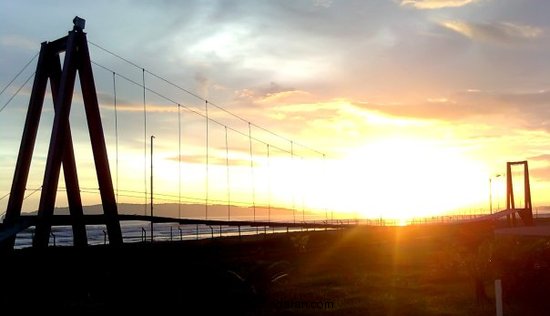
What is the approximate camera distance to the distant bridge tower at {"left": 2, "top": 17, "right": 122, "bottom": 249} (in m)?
26.3

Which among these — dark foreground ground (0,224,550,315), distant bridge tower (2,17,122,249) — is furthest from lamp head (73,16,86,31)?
dark foreground ground (0,224,550,315)

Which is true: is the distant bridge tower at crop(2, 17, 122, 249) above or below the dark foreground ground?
above

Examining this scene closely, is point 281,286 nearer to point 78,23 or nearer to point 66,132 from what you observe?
point 66,132

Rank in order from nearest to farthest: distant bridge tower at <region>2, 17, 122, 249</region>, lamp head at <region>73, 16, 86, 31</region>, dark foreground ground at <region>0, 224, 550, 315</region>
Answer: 1. dark foreground ground at <region>0, 224, 550, 315</region>
2. distant bridge tower at <region>2, 17, 122, 249</region>
3. lamp head at <region>73, 16, 86, 31</region>

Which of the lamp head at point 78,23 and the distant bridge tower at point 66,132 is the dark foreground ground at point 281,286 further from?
the lamp head at point 78,23

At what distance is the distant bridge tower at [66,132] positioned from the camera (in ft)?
86.2

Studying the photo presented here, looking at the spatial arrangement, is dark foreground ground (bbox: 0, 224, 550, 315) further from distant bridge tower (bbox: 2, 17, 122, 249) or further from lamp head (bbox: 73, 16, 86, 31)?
lamp head (bbox: 73, 16, 86, 31)

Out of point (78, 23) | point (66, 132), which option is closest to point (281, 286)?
point (66, 132)

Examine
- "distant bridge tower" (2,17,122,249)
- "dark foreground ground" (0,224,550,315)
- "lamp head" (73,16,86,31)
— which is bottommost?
"dark foreground ground" (0,224,550,315)

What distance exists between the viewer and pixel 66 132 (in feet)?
88.2

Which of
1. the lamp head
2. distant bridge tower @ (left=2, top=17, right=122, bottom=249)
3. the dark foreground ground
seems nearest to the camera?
the dark foreground ground

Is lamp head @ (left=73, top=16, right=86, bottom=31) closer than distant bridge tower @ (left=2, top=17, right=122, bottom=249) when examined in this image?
No

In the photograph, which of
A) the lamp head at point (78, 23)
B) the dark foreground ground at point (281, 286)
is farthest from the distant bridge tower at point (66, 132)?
the dark foreground ground at point (281, 286)

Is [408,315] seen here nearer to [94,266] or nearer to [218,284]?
[218,284]
